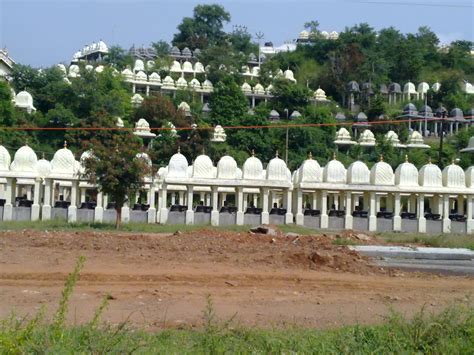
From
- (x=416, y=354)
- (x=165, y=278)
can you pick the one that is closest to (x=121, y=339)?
(x=416, y=354)

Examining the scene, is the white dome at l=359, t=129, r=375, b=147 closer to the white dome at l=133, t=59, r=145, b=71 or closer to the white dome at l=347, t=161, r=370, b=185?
the white dome at l=347, t=161, r=370, b=185

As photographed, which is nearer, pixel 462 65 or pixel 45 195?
pixel 45 195

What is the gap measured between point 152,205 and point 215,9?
246 ft

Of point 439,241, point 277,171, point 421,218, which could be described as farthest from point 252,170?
point 439,241

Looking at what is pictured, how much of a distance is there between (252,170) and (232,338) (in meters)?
28.3

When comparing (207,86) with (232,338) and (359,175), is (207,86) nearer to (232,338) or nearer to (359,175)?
(359,175)

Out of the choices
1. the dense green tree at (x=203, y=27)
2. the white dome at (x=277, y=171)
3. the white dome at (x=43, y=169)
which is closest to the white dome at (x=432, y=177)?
the white dome at (x=277, y=171)

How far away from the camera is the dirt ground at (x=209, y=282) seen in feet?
38.9

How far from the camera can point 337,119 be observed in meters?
71.8

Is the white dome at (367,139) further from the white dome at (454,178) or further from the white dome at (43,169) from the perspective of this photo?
the white dome at (43,169)

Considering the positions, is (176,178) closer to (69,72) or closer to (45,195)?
(45,195)

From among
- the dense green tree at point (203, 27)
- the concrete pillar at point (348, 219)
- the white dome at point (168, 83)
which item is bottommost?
the concrete pillar at point (348, 219)

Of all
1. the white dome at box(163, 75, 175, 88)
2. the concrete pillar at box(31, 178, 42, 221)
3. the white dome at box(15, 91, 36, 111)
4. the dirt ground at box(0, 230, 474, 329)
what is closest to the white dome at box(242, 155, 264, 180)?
the concrete pillar at box(31, 178, 42, 221)

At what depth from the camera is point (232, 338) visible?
9.02 meters
